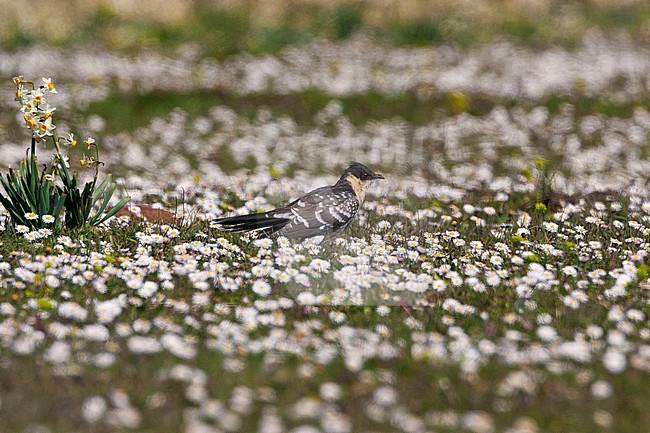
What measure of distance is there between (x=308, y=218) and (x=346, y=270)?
0.89 metres

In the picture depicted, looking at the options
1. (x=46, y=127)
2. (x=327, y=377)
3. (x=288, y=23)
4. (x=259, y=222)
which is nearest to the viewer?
(x=327, y=377)

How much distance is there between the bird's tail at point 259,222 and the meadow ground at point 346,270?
0.17m

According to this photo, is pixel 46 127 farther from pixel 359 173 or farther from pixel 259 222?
pixel 359 173

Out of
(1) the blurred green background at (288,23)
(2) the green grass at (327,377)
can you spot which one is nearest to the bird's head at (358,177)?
(2) the green grass at (327,377)

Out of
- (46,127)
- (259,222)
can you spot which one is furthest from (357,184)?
(46,127)

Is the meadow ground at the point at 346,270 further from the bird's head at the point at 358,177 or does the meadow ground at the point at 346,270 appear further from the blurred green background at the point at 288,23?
the blurred green background at the point at 288,23

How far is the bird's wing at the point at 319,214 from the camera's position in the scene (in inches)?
282

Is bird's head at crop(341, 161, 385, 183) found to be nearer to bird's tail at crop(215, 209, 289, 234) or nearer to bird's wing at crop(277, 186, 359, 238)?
bird's wing at crop(277, 186, 359, 238)

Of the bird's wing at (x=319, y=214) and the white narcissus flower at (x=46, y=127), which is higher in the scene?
the white narcissus flower at (x=46, y=127)

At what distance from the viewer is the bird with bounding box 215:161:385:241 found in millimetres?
7168

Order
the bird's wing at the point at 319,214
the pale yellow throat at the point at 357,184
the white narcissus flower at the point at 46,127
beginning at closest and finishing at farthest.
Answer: the white narcissus flower at the point at 46,127 → the bird's wing at the point at 319,214 → the pale yellow throat at the point at 357,184

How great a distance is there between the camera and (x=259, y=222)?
7.31 meters

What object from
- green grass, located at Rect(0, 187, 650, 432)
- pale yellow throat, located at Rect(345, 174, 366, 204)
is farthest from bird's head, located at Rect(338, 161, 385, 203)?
green grass, located at Rect(0, 187, 650, 432)

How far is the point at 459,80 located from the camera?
627 inches
